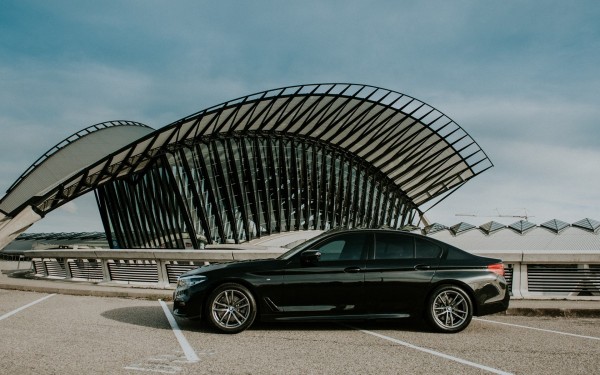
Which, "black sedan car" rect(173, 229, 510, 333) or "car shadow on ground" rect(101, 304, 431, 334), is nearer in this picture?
"black sedan car" rect(173, 229, 510, 333)

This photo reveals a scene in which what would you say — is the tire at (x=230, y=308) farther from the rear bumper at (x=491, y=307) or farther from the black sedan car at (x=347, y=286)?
the rear bumper at (x=491, y=307)

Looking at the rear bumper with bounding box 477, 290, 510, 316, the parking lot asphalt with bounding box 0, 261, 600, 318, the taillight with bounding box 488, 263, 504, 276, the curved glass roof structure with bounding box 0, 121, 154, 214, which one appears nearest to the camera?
the rear bumper with bounding box 477, 290, 510, 316

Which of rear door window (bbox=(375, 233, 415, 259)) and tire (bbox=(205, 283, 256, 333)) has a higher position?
rear door window (bbox=(375, 233, 415, 259))

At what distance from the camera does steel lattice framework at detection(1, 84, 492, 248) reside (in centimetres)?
3609

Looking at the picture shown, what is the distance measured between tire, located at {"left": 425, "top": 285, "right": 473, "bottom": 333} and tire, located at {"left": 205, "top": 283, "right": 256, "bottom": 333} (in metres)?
2.50

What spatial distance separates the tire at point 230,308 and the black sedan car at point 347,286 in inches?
0.5

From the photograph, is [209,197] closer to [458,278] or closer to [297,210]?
[297,210]

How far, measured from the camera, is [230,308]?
7023 millimetres

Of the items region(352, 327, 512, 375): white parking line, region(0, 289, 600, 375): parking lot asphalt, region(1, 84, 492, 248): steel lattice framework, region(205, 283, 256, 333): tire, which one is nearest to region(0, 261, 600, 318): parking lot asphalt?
region(0, 289, 600, 375): parking lot asphalt

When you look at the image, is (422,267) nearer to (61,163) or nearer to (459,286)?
(459,286)

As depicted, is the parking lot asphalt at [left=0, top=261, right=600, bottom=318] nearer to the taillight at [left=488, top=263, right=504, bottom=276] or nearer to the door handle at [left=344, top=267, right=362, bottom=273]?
the taillight at [left=488, top=263, right=504, bottom=276]

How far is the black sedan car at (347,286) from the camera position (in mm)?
7035

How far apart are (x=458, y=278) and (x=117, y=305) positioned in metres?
6.29

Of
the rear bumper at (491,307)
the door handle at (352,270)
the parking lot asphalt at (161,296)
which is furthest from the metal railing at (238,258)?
the door handle at (352,270)
